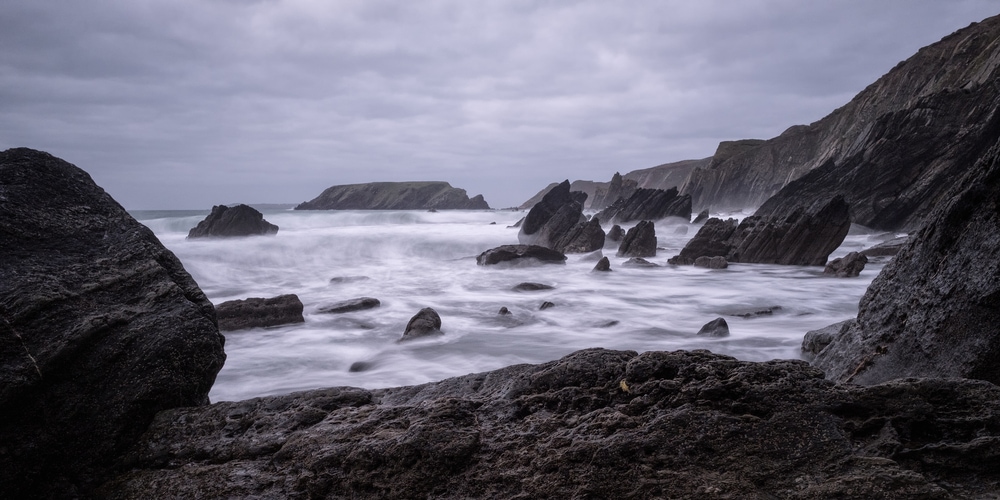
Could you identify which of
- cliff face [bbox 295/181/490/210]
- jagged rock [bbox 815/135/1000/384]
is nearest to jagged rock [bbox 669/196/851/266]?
jagged rock [bbox 815/135/1000/384]

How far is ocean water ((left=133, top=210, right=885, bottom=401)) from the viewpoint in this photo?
6.74 m

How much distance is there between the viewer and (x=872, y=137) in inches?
1018

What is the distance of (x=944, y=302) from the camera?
3152 millimetres

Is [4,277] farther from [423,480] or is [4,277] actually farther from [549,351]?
[549,351]

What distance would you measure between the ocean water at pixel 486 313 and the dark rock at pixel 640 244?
65 cm

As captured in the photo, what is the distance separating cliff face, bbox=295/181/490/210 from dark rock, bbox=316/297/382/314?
96682 mm

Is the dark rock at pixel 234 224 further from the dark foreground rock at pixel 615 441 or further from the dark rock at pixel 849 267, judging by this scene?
the dark foreground rock at pixel 615 441

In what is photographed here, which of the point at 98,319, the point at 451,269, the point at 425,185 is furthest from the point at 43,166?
the point at 425,185

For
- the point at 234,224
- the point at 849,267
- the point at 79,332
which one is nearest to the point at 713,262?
the point at 849,267

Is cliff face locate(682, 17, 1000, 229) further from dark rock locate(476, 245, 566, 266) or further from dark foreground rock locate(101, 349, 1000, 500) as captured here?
dark foreground rock locate(101, 349, 1000, 500)

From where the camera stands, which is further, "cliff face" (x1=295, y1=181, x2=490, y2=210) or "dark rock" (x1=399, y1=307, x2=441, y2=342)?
"cliff face" (x1=295, y1=181, x2=490, y2=210)

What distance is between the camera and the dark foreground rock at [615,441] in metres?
1.77

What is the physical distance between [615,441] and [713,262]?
14.2 m

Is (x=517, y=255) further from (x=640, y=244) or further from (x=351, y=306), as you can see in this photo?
(x=351, y=306)
